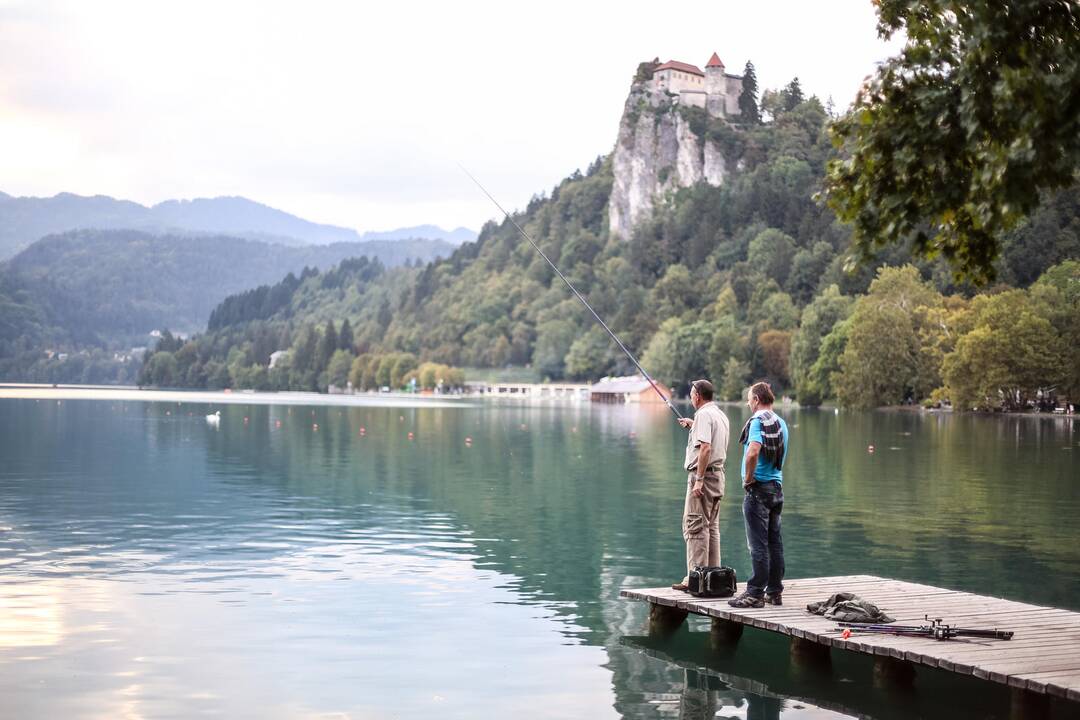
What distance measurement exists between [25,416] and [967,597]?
8023cm

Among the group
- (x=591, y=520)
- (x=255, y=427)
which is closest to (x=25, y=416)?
(x=255, y=427)

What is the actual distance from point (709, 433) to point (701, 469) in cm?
45

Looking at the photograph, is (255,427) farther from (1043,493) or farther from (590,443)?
(1043,493)

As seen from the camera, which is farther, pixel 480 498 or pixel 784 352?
pixel 784 352

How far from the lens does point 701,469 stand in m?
14.5

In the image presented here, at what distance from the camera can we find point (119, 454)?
4769cm

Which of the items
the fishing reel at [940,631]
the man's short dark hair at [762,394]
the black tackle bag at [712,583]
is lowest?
the fishing reel at [940,631]

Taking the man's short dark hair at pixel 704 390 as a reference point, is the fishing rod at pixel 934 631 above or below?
below

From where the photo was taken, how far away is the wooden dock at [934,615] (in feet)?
37.1

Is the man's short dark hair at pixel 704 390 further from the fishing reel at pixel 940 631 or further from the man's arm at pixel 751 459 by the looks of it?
the fishing reel at pixel 940 631

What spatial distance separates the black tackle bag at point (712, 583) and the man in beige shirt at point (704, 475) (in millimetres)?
201

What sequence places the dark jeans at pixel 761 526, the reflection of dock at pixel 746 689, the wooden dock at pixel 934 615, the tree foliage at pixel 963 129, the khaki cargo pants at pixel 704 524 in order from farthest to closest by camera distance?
the khaki cargo pants at pixel 704 524
the dark jeans at pixel 761 526
the reflection of dock at pixel 746 689
the wooden dock at pixel 934 615
the tree foliage at pixel 963 129

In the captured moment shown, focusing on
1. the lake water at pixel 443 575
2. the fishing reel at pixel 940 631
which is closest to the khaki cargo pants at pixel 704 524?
the lake water at pixel 443 575

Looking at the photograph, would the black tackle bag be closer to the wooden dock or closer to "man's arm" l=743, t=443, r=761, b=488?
the wooden dock
